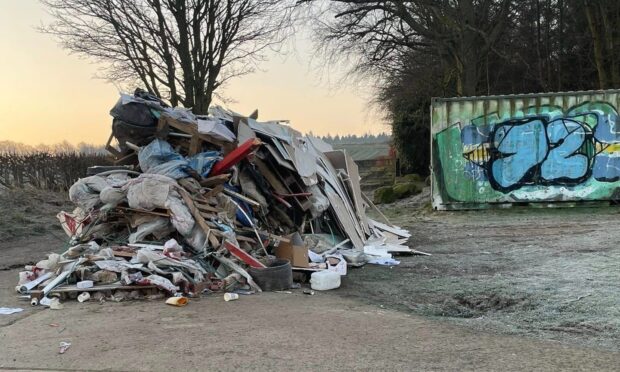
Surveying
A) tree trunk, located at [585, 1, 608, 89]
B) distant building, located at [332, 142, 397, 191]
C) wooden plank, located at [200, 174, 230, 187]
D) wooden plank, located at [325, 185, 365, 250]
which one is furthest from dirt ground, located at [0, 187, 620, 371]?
distant building, located at [332, 142, 397, 191]

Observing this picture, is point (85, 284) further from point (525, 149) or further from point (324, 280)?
point (525, 149)

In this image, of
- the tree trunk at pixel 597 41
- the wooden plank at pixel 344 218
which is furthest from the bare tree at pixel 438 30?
the wooden plank at pixel 344 218

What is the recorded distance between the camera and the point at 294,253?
679cm

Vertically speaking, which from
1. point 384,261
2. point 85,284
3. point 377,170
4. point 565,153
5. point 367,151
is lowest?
point 384,261

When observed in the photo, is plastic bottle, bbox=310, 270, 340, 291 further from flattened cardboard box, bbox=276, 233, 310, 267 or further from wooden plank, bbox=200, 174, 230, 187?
wooden plank, bbox=200, 174, 230, 187

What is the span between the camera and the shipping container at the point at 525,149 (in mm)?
12367

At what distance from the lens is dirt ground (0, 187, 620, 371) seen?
12.0ft

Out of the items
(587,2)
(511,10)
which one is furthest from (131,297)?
(511,10)

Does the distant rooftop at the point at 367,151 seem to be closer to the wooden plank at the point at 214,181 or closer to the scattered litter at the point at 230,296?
the wooden plank at the point at 214,181

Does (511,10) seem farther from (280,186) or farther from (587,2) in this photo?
(280,186)

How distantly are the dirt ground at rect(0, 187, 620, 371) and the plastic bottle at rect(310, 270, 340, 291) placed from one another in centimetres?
12

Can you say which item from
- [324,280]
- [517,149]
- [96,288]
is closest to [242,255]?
[324,280]

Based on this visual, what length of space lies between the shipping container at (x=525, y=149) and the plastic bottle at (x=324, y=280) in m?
7.59

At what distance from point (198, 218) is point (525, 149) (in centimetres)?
907
